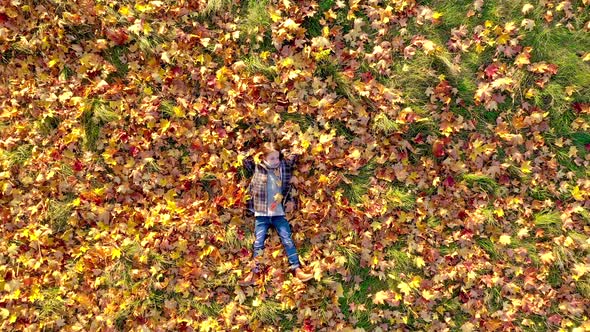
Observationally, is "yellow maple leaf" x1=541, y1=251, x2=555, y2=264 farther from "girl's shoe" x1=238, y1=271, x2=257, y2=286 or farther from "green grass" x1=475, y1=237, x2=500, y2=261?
"girl's shoe" x1=238, y1=271, x2=257, y2=286

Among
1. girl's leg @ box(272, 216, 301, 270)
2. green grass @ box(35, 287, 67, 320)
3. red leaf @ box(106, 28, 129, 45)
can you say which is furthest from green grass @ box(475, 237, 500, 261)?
green grass @ box(35, 287, 67, 320)

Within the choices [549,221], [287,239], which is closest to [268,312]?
[287,239]

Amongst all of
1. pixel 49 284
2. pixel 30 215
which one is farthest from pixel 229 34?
pixel 49 284

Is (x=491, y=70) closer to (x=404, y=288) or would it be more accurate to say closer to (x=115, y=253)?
(x=404, y=288)

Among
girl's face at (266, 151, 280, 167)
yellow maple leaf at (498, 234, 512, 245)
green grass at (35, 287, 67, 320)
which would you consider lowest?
green grass at (35, 287, 67, 320)

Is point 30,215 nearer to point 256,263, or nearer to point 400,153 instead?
point 256,263
